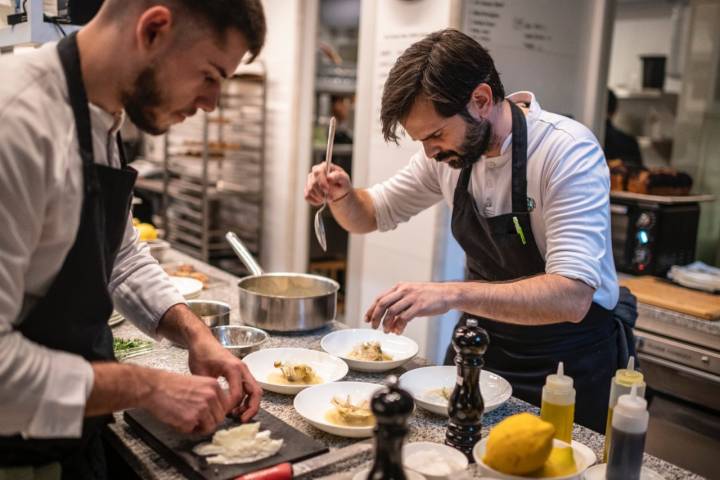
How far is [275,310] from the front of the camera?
2045 mm

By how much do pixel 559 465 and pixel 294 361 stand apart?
839 millimetres

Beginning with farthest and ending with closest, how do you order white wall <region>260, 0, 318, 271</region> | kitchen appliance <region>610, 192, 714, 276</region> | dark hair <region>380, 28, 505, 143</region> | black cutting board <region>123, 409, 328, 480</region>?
white wall <region>260, 0, 318, 271</region>
kitchen appliance <region>610, 192, 714, 276</region>
dark hair <region>380, 28, 505, 143</region>
black cutting board <region>123, 409, 328, 480</region>

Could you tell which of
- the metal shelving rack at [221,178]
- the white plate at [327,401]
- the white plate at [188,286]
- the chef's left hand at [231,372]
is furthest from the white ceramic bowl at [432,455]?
the metal shelving rack at [221,178]

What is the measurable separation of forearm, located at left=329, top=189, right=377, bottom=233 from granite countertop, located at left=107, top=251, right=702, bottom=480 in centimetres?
48

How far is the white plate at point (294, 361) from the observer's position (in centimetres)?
175

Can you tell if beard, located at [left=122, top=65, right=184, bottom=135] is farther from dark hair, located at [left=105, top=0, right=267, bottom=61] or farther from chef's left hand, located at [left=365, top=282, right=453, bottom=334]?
chef's left hand, located at [left=365, top=282, right=453, bottom=334]

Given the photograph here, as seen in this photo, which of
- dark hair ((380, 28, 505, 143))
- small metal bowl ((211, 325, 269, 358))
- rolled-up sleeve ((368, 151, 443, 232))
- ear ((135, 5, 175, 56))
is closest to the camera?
ear ((135, 5, 175, 56))

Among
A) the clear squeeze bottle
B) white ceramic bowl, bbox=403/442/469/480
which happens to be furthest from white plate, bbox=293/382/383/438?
the clear squeeze bottle

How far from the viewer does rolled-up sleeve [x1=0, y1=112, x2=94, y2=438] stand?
1.00 meters

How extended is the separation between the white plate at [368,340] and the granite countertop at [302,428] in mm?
26

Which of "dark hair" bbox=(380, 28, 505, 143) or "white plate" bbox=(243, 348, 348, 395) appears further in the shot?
"dark hair" bbox=(380, 28, 505, 143)

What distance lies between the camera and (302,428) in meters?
1.49

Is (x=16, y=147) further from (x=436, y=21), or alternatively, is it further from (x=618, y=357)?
(x=436, y=21)

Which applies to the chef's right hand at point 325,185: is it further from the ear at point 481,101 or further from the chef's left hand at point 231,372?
the chef's left hand at point 231,372
